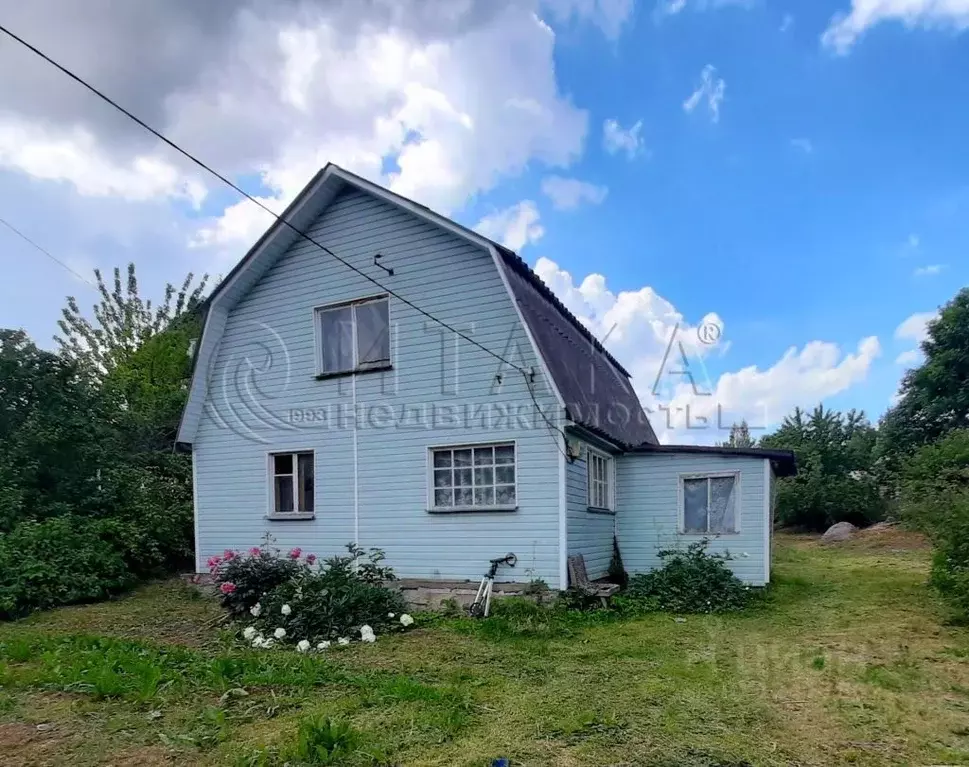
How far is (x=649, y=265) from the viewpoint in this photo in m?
14.1

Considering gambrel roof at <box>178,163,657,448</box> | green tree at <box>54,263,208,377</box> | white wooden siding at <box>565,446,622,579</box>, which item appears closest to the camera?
white wooden siding at <box>565,446,622,579</box>

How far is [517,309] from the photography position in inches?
359

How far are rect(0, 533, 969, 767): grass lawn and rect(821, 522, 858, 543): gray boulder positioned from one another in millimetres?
14785

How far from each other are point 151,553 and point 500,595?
25.1ft

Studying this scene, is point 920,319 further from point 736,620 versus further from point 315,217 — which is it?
Answer: point 315,217

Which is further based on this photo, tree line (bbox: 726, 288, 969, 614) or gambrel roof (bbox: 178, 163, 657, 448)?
tree line (bbox: 726, 288, 969, 614)

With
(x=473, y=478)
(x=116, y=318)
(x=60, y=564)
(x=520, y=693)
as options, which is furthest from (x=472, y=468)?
(x=116, y=318)

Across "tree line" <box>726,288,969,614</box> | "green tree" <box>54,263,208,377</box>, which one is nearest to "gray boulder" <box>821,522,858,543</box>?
"tree line" <box>726,288,969,614</box>

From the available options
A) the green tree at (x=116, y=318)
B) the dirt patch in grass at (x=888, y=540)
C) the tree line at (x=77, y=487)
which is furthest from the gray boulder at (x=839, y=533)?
the green tree at (x=116, y=318)

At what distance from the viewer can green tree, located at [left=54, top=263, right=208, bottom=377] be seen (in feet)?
86.7

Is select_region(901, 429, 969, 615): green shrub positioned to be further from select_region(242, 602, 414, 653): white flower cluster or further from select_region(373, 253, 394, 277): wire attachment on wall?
select_region(373, 253, 394, 277): wire attachment on wall

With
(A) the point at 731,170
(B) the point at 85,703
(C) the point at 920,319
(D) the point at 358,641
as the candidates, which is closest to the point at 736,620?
(D) the point at 358,641

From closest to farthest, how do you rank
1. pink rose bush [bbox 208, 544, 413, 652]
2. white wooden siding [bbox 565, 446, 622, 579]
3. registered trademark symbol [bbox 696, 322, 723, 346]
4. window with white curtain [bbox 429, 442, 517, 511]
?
pink rose bush [bbox 208, 544, 413, 652] → white wooden siding [bbox 565, 446, 622, 579] → window with white curtain [bbox 429, 442, 517, 511] → registered trademark symbol [bbox 696, 322, 723, 346]

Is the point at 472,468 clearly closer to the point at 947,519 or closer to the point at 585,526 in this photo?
the point at 585,526
